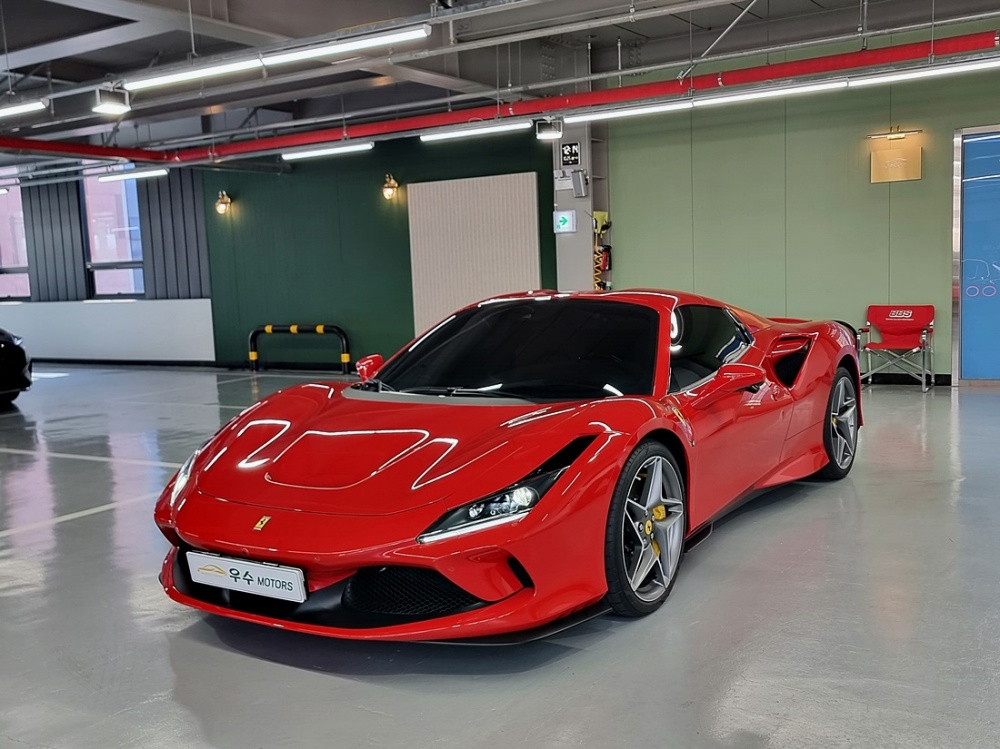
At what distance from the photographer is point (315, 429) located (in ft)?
10.4

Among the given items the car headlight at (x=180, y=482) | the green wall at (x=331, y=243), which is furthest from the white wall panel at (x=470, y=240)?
the car headlight at (x=180, y=482)

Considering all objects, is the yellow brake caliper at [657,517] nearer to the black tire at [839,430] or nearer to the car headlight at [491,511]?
the car headlight at [491,511]

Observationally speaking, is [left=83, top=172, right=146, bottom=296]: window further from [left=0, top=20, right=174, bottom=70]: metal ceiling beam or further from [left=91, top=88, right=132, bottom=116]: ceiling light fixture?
[left=91, top=88, right=132, bottom=116]: ceiling light fixture


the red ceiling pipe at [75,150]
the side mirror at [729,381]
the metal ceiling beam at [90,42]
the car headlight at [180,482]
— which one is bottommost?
the car headlight at [180,482]

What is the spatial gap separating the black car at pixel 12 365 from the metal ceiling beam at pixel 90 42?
2.74 meters

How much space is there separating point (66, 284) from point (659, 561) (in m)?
15.3

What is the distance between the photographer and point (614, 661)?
2715 mm

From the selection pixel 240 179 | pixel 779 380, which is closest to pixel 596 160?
pixel 240 179

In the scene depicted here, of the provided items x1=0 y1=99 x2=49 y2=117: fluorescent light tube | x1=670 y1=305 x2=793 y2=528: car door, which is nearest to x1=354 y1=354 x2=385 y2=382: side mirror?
x1=670 y1=305 x2=793 y2=528: car door

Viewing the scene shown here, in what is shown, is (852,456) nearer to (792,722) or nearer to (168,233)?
(792,722)

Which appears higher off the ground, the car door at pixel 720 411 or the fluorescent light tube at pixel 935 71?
the fluorescent light tube at pixel 935 71

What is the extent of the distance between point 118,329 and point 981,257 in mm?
12587

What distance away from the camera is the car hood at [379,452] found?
8.73 feet

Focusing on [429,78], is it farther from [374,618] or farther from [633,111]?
[374,618]
